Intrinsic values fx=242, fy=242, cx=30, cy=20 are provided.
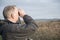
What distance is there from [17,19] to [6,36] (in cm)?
9

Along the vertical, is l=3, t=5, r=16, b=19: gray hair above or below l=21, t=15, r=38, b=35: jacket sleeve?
above

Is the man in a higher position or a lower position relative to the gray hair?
lower

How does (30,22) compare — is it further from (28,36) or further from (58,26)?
(58,26)

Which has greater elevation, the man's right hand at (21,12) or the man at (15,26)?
the man's right hand at (21,12)

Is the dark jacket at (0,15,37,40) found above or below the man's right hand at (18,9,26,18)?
below

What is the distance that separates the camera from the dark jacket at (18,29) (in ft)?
3.27

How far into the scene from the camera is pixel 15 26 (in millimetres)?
1004

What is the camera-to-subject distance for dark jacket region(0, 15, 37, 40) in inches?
39.2

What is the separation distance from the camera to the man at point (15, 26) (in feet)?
3.27

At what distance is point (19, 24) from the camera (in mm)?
1014

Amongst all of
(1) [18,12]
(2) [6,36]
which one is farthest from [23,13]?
(2) [6,36]

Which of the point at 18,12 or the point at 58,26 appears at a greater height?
the point at 18,12

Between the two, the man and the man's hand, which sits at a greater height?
the man's hand

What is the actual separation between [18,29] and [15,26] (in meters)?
0.02
